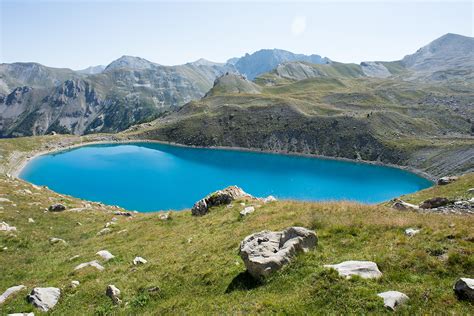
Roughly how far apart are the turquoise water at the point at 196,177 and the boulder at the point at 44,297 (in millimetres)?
56715

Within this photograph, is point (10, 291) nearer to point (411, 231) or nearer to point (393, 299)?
point (393, 299)

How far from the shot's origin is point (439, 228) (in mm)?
16641

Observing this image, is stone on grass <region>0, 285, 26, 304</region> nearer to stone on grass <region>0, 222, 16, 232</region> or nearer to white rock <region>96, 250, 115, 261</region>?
white rock <region>96, 250, 115, 261</region>

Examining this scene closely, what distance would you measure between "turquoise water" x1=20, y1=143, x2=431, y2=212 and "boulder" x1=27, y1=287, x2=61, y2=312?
5671 centimetres

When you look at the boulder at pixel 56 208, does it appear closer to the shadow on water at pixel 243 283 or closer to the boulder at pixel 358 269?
the shadow on water at pixel 243 283

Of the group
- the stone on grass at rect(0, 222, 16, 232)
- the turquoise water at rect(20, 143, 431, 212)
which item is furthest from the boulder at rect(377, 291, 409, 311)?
the turquoise water at rect(20, 143, 431, 212)

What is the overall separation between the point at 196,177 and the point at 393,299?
111 m

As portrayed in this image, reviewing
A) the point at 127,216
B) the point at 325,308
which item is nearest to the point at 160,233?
the point at 127,216

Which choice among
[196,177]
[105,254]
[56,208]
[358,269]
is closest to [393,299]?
[358,269]

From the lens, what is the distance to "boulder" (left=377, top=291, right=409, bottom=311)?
11.6m

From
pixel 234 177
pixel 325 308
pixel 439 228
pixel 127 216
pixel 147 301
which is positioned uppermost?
pixel 439 228

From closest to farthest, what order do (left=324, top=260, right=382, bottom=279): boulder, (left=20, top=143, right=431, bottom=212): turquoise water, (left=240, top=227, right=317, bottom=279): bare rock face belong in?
(left=324, top=260, right=382, bottom=279): boulder → (left=240, top=227, right=317, bottom=279): bare rock face → (left=20, top=143, right=431, bottom=212): turquoise water

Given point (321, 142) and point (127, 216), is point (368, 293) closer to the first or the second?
point (127, 216)

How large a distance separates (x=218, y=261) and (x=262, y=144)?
167m
